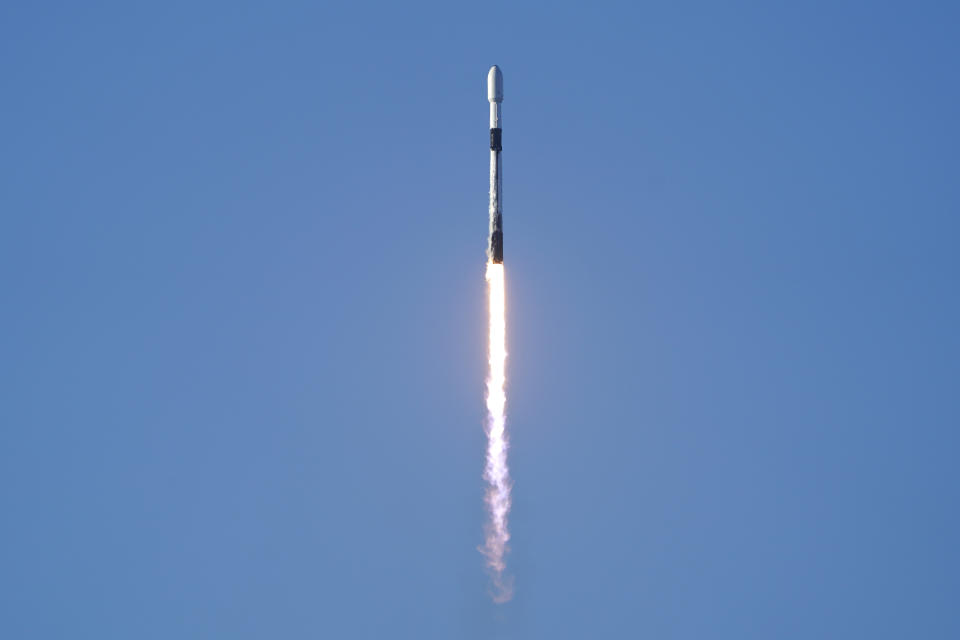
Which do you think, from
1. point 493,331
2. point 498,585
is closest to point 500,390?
point 493,331

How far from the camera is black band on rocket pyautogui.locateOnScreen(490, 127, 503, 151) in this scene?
190 feet

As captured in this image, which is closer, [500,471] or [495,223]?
[495,223]

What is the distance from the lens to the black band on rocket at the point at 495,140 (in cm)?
5791

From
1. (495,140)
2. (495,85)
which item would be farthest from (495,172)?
(495,85)

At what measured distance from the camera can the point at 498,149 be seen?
57.9 meters

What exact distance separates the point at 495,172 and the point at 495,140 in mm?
868

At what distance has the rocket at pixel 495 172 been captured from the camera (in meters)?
57.6

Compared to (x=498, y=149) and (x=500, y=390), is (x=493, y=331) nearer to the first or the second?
(x=500, y=390)

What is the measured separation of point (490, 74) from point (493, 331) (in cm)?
784

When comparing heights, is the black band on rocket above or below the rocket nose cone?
below

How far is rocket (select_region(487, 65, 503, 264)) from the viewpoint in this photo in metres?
57.6

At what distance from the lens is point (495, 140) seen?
190ft

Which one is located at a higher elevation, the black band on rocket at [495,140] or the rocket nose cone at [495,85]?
the rocket nose cone at [495,85]

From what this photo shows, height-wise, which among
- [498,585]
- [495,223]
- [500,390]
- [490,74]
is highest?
[490,74]
